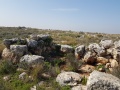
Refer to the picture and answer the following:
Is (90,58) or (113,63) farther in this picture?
(90,58)

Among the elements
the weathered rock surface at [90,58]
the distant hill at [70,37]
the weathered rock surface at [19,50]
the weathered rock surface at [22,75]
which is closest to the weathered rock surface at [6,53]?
the weathered rock surface at [19,50]

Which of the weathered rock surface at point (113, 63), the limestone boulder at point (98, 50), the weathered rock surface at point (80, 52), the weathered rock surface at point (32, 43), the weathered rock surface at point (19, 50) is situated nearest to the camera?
the weathered rock surface at point (113, 63)

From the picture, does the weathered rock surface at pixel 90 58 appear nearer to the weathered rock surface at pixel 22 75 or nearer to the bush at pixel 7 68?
the weathered rock surface at pixel 22 75

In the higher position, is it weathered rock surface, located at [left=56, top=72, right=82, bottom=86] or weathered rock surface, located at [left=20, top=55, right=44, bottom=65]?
weathered rock surface, located at [left=20, top=55, right=44, bottom=65]

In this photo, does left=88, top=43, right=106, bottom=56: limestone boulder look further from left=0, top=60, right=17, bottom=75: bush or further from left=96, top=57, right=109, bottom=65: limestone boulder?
left=0, top=60, right=17, bottom=75: bush

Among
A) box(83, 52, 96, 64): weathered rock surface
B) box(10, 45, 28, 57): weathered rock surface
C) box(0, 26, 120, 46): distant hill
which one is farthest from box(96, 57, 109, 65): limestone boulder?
box(0, 26, 120, 46): distant hill

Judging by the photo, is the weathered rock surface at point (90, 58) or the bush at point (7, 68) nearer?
the bush at point (7, 68)

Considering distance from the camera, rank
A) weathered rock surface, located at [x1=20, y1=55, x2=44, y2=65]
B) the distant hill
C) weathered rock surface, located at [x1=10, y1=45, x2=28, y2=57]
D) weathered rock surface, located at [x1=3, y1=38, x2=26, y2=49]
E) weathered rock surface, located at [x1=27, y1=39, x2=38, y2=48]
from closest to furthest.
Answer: weathered rock surface, located at [x1=20, y1=55, x2=44, y2=65] < weathered rock surface, located at [x1=10, y1=45, x2=28, y2=57] < weathered rock surface, located at [x1=3, y1=38, x2=26, y2=49] < weathered rock surface, located at [x1=27, y1=39, x2=38, y2=48] < the distant hill

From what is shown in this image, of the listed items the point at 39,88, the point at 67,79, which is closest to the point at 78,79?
the point at 67,79

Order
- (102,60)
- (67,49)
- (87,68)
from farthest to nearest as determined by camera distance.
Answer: (67,49) → (102,60) → (87,68)

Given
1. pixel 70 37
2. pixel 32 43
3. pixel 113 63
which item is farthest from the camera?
pixel 70 37

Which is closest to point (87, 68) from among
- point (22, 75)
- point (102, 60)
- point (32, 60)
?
point (102, 60)

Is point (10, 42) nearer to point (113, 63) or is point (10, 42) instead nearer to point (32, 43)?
point (32, 43)

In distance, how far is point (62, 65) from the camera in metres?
13.7
